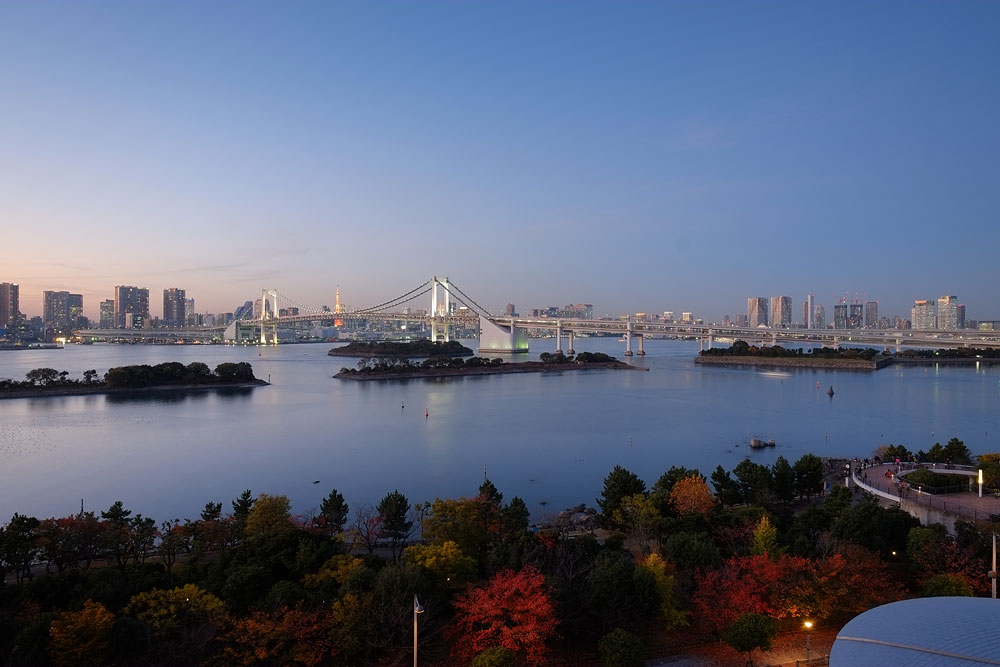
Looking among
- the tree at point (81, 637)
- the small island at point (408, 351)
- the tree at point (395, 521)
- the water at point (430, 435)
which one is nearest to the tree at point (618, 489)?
the water at point (430, 435)

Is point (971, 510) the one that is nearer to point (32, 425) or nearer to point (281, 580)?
point (281, 580)

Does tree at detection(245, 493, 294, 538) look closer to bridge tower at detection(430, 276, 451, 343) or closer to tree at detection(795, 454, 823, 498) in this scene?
tree at detection(795, 454, 823, 498)

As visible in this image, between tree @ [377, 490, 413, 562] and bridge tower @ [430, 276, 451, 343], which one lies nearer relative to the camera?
tree @ [377, 490, 413, 562]

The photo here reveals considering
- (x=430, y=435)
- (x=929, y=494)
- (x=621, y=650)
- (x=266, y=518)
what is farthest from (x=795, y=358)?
(x=621, y=650)

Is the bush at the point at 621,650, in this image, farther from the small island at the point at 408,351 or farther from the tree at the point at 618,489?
the small island at the point at 408,351

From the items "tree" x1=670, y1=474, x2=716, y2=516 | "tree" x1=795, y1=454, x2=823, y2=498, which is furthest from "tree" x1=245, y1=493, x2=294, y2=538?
"tree" x1=795, y1=454, x2=823, y2=498
